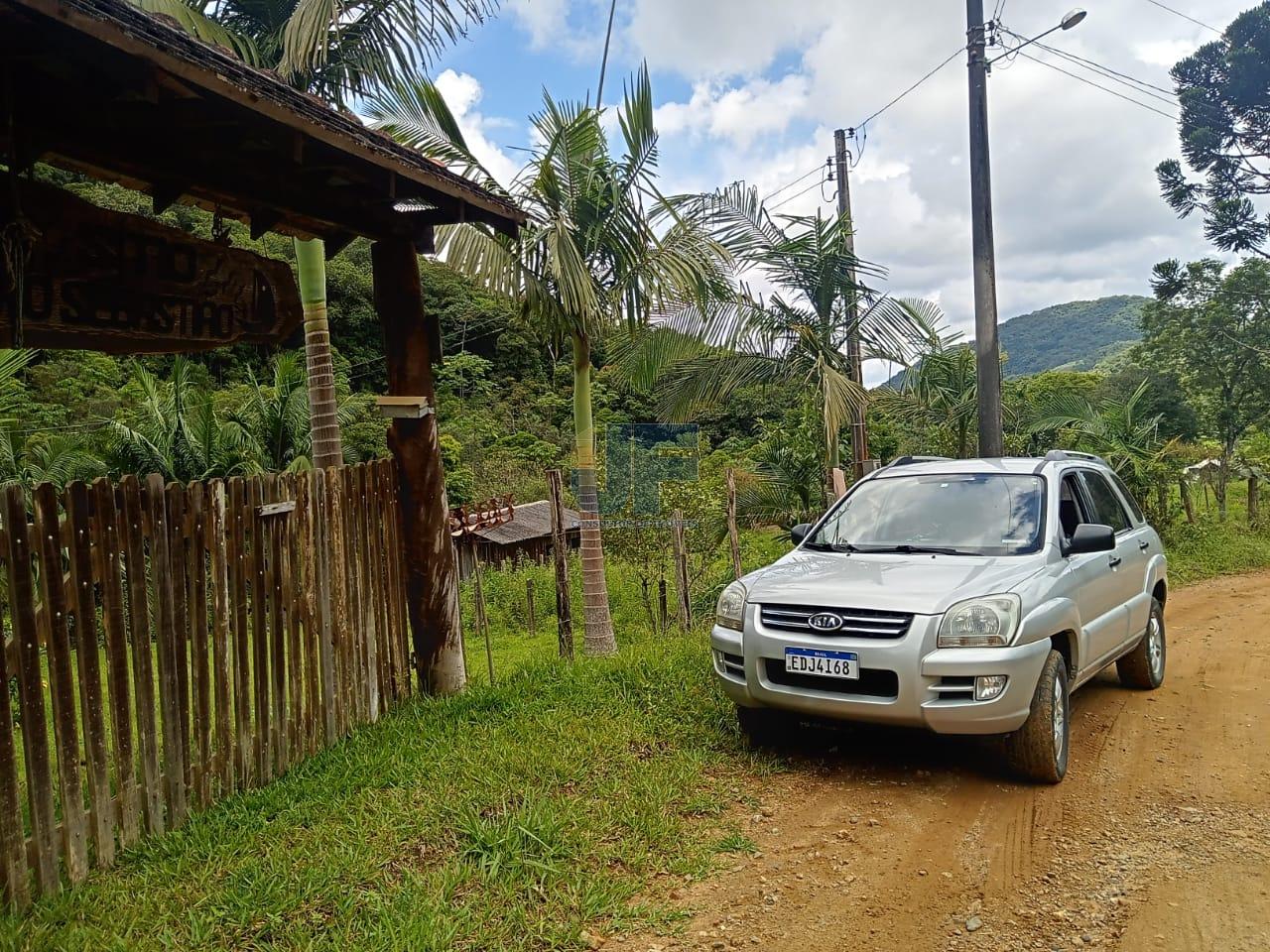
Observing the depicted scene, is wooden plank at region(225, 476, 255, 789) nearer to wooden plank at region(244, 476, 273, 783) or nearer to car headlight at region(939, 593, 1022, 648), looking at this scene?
wooden plank at region(244, 476, 273, 783)

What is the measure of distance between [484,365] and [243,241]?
9.95m

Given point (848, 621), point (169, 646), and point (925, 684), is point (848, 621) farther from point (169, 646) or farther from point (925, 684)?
point (169, 646)

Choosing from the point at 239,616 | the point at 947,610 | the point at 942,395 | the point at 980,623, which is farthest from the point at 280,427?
the point at 980,623

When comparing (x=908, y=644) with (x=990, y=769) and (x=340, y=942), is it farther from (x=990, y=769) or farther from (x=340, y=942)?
(x=340, y=942)

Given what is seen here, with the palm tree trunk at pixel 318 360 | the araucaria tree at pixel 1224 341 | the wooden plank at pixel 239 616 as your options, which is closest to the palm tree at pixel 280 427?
the palm tree trunk at pixel 318 360

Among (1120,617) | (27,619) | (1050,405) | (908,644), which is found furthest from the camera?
(1050,405)

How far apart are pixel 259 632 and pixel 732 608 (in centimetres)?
267

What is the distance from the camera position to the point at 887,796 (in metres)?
4.49

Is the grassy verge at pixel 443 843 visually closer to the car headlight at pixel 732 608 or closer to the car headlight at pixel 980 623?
the car headlight at pixel 732 608

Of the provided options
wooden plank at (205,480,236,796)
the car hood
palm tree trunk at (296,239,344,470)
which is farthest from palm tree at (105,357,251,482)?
the car hood

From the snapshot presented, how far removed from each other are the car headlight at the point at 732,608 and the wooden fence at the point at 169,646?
2297mm

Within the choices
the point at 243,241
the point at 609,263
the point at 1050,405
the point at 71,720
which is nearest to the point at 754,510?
the point at 609,263

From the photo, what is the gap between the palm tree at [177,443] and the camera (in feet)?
51.4

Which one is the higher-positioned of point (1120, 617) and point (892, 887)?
point (1120, 617)
